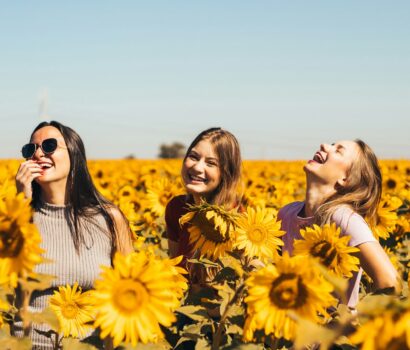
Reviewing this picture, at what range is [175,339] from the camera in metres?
3.07

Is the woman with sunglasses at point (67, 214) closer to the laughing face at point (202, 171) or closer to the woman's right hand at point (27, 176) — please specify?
the woman's right hand at point (27, 176)

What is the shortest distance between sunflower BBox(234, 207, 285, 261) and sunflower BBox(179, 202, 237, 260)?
0.04 m

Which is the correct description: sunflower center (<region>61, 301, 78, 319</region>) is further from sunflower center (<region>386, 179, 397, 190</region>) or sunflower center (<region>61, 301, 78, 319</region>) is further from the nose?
sunflower center (<region>386, 179, 397, 190</region>)

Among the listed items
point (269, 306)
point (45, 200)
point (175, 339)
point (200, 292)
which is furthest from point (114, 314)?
point (45, 200)

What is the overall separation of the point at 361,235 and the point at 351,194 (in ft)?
1.53

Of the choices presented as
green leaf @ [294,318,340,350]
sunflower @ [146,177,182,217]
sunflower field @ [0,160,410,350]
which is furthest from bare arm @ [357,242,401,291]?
sunflower @ [146,177,182,217]

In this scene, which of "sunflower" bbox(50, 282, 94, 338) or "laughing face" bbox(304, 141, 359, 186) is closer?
"sunflower" bbox(50, 282, 94, 338)

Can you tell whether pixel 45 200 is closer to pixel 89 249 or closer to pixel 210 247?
pixel 89 249

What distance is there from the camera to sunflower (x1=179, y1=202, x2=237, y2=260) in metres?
2.72

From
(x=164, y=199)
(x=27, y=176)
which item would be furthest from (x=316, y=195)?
(x=164, y=199)

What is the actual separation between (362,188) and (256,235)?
1102 mm

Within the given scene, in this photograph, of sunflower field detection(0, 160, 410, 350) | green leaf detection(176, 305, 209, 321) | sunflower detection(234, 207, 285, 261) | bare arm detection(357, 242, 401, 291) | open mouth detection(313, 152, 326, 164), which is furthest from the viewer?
open mouth detection(313, 152, 326, 164)

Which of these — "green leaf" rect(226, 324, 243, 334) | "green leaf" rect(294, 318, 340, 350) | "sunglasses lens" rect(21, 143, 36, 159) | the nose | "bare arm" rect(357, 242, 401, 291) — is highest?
"sunglasses lens" rect(21, 143, 36, 159)

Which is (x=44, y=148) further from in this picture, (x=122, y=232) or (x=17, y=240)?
(x=17, y=240)
